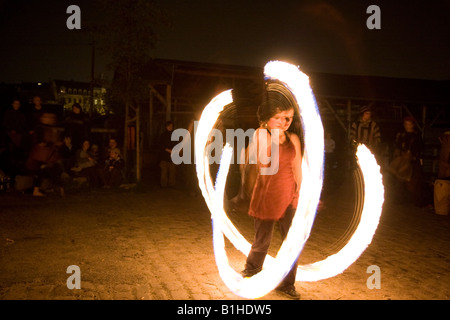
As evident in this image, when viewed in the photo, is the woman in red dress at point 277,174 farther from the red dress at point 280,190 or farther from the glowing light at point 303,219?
the glowing light at point 303,219

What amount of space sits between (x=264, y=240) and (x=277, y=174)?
76cm

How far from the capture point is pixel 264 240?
445cm

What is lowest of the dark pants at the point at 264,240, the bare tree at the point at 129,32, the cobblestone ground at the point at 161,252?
the cobblestone ground at the point at 161,252

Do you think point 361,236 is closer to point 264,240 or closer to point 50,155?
point 264,240

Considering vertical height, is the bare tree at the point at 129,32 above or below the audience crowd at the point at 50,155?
above

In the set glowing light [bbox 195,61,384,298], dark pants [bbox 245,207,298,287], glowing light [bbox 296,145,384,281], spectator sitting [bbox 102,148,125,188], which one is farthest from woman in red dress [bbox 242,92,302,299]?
spectator sitting [bbox 102,148,125,188]

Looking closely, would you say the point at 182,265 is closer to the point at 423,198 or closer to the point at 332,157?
the point at 423,198

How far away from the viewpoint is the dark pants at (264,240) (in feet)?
13.8

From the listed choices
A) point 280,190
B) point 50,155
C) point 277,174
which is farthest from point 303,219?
point 50,155

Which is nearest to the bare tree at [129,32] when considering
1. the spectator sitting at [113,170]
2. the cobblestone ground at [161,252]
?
the spectator sitting at [113,170]

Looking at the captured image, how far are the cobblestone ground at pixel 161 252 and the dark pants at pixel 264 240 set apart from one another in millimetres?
263

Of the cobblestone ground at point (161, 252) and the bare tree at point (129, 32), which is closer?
the cobblestone ground at point (161, 252)

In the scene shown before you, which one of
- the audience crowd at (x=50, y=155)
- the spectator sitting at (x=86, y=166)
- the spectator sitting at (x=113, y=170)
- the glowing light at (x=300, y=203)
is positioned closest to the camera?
the glowing light at (x=300, y=203)

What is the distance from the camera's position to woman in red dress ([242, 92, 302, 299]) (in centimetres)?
426
